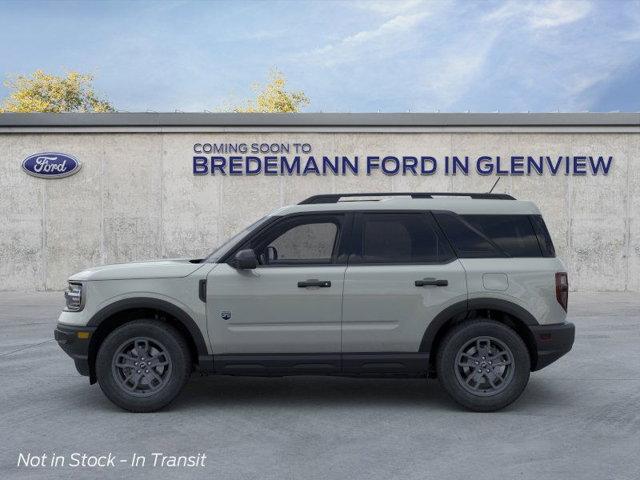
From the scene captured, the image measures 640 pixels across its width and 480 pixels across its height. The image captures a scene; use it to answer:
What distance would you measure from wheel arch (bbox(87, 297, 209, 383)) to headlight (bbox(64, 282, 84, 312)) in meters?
0.20

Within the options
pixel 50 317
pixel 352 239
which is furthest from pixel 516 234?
pixel 50 317

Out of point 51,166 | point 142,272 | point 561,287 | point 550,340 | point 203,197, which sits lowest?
point 550,340

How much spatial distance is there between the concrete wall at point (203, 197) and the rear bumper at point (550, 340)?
11779 millimetres

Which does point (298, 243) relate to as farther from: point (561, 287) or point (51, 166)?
point (51, 166)

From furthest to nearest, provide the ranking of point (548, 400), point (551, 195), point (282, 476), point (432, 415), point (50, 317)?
point (551, 195)
point (50, 317)
point (548, 400)
point (432, 415)
point (282, 476)

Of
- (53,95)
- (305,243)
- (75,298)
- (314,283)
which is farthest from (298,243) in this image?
(53,95)

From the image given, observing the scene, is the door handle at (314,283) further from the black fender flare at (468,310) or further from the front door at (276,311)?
the black fender flare at (468,310)

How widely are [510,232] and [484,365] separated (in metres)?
1.14

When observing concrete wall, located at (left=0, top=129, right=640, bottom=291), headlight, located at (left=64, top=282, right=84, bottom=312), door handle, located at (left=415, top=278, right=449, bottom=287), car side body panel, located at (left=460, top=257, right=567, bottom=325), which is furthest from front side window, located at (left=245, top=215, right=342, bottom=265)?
concrete wall, located at (left=0, top=129, right=640, bottom=291)

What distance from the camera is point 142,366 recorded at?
6195mm

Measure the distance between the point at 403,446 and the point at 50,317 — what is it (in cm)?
943

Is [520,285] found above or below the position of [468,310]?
above

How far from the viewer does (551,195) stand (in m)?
17.9

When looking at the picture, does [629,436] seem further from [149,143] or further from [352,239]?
[149,143]
